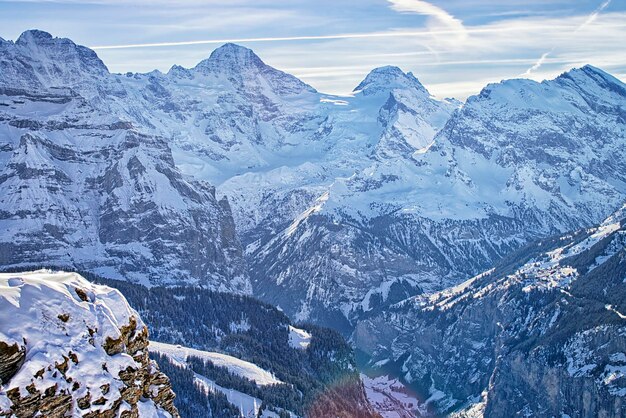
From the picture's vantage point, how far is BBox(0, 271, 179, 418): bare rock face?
5044cm

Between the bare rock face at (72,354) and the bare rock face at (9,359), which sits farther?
the bare rock face at (72,354)

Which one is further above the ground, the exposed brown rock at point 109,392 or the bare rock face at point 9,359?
the bare rock face at point 9,359

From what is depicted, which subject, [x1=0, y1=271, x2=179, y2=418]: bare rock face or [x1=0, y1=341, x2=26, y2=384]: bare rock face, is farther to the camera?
[x1=0, y1=271, x2=179, y2=418]: bare rock face

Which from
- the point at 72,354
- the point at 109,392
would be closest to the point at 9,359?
the point at 72,354

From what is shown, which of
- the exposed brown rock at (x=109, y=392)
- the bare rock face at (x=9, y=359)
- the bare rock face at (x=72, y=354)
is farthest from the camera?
the bare rock face at (x=72, y=354)

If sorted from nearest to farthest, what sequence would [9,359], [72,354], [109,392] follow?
1. [9,359]
2. [72,354]
3. [109,392]

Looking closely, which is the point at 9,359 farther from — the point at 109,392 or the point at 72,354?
the point at 109,392

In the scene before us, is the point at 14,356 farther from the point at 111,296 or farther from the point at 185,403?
the point at 185,403

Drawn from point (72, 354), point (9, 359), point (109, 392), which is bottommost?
point (109, 392)

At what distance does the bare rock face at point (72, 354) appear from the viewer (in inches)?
1986

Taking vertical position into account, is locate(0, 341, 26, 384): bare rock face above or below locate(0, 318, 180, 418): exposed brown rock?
above

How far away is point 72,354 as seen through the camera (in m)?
53.5

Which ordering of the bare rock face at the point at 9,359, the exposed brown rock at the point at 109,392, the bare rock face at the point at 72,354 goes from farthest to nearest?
1. the bare rock face at the point at 72,354
2. the exposed brown rock at the point at 109,392
3. the bare rock face at the point at 9,359

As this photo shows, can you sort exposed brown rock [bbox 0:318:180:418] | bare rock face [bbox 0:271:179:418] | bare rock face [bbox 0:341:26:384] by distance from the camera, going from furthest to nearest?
bare rock face [bbox 0:271:179:418], exposed brown rock [bbox 0:318:180:418], bare rock face [bbox 0:341:26:384]
